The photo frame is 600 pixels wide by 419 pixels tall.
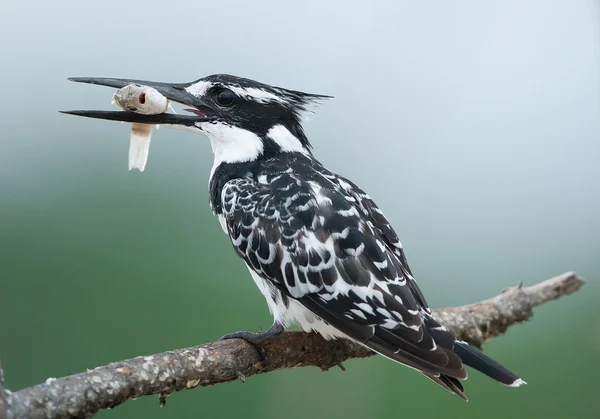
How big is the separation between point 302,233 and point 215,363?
0.51m

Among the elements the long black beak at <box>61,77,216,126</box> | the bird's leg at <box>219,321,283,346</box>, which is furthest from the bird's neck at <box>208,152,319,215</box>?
the bird's leg at <box>219,321,283,346</box>

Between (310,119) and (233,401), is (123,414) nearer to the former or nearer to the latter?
(233,401)

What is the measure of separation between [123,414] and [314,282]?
1.26m

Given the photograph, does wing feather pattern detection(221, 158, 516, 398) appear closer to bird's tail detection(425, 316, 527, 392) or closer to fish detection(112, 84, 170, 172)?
bird's tail detection(425, 316, 527, 392)

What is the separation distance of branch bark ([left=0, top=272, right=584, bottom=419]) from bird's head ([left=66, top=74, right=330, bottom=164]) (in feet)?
2.40

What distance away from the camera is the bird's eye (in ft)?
9.04

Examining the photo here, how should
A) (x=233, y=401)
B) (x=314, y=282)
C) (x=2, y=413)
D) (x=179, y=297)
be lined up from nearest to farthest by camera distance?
1. (x=2, y=413)
2. (x=314, y=282)
3. (x=233, y=401)
4. (x=179, y=297)

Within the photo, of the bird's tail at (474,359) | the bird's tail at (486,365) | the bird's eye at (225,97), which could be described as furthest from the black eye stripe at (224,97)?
the bird's tail at (486,365)

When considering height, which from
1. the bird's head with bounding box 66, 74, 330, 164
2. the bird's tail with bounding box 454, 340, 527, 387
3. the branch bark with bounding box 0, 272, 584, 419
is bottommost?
the bird's tail with bounding box 454, 340, 527, 387

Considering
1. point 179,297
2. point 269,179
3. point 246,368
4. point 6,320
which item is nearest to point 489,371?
point 246,368

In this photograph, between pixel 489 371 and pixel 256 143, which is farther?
pixel 256 143

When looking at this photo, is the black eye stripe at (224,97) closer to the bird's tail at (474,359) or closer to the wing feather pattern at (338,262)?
the wing feather pattern at (338,262)

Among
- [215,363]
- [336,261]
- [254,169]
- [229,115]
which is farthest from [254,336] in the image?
[229,115]

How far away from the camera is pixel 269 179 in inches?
102
